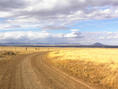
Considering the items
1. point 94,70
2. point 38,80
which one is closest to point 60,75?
point 38,80

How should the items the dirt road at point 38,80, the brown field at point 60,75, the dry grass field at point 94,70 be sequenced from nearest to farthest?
the dirt road at point 38,80 → the brown field at point 60,75 → the dry grass field at point 94,70

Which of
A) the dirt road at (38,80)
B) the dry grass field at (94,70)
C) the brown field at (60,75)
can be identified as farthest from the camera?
the dry grass field at (94,70)

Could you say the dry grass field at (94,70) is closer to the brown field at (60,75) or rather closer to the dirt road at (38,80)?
the brown field at (60,75)

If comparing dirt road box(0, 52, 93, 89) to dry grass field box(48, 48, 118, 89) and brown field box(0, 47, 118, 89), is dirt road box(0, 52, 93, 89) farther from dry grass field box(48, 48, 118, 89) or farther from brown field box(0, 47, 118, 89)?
dry grass field box(48, 48, 118, 89)

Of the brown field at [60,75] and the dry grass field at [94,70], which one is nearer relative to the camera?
the brown field at [60,75]

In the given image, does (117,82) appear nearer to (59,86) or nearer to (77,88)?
(77,88)

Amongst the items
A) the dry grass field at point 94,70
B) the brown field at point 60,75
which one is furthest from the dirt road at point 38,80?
the dry grass field at point 94,70

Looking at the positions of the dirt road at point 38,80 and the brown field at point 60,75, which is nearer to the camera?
the dirt road at point 38,80

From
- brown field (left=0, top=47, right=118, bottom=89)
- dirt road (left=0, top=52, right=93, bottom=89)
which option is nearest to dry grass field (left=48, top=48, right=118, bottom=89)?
brown field (left=0, top=47, right=118, bottom=89)

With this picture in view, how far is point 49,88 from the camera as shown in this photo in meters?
10.1

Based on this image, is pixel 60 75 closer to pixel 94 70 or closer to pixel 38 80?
pixel 38 80

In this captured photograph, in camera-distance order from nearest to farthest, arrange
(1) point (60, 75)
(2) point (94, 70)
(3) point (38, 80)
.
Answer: (3) point (38, 80) → (1) point (60, 75) → (2) point (94, 70)

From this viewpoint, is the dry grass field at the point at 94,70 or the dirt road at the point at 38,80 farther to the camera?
the dry grass field at the point at 94,70

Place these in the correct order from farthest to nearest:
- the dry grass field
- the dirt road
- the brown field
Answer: the dry grass field
the brown field
the dirt road
